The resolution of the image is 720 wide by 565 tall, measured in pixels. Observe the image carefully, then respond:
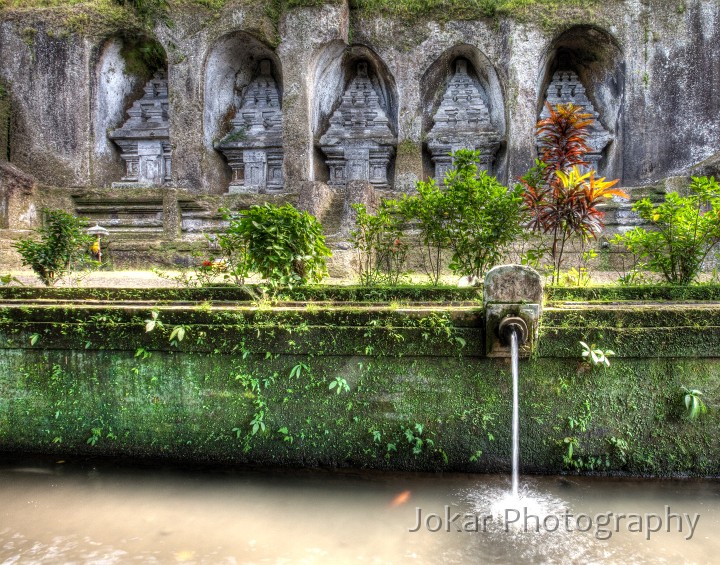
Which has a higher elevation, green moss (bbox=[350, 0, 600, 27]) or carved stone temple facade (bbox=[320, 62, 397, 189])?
green moss (bbox=[350, 0, 600, 27])

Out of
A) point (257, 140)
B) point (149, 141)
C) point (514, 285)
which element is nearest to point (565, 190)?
point (514, 285)

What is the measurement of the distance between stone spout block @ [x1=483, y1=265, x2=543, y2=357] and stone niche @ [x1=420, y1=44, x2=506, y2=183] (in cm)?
942

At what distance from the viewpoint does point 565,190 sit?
445 cm

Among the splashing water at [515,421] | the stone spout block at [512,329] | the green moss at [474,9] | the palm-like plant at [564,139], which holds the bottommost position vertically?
the splashing water at [515,421]

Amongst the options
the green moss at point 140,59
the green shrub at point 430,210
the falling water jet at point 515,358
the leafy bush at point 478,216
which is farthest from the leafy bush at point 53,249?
the green moss at point 140,59

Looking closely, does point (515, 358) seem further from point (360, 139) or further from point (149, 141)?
point (149, 141)

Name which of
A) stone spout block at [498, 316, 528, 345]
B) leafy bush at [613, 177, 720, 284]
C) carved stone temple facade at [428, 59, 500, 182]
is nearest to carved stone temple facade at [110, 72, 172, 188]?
carved stone temple facade at [428, 59, 500, 182]

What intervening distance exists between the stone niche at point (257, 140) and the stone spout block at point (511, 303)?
10.3 m

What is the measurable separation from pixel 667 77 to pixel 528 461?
10813mm

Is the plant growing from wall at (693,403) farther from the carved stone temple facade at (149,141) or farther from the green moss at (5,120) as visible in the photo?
the green moss at (5,120)

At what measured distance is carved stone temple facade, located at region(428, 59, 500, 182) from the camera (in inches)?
487

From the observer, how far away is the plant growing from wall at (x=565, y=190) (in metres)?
4.40

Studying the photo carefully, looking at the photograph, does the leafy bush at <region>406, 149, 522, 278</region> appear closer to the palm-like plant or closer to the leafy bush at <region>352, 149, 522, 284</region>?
the leafy bush at <region>352, 149, 522, 284</region>

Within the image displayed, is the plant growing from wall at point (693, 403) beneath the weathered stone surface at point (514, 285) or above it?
beneath
